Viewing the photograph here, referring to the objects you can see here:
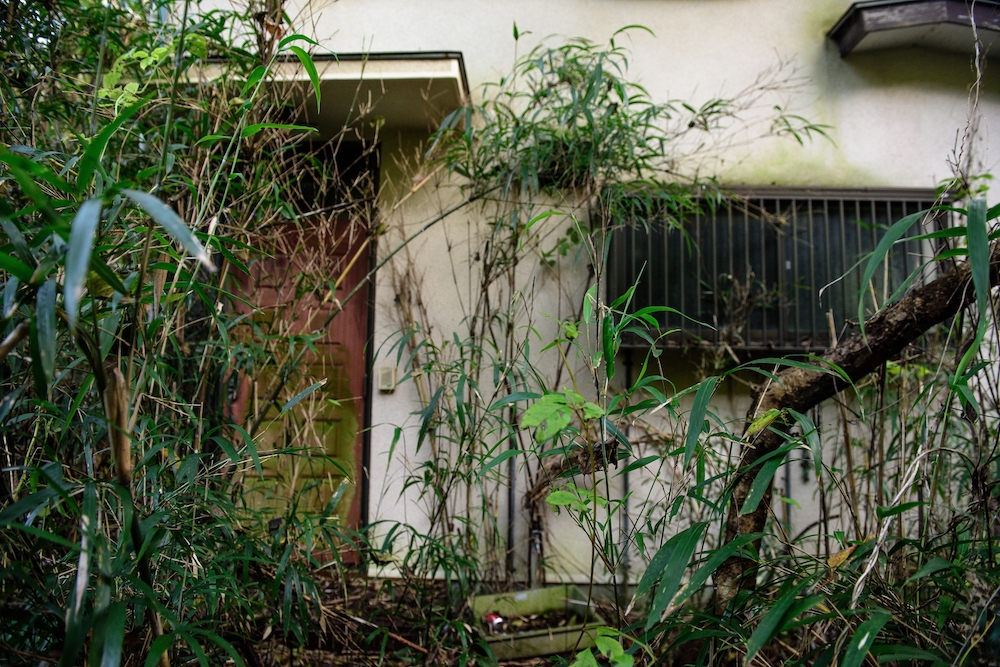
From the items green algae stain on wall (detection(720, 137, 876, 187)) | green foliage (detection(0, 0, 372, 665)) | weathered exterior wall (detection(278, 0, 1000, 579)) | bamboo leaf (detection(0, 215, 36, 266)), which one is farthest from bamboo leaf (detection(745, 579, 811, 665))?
green algae stain on wall (detection(720, 137, 876, 187))

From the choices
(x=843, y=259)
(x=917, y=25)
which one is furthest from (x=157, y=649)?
(x=917, y=25)

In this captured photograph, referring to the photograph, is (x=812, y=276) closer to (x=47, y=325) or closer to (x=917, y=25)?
(x=917, y=25)

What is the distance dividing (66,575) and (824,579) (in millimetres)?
1729

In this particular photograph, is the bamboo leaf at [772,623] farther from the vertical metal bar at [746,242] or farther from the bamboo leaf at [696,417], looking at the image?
the vertical metal bar at [746,242]

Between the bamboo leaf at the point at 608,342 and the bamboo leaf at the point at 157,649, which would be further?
the bamboo leaf at the point at 608,342

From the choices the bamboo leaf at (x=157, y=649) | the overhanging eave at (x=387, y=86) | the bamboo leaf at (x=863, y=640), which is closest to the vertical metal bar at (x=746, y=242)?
the overhanging eave at (x=387, y=86)

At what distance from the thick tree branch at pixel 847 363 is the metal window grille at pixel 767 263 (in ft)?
4.44

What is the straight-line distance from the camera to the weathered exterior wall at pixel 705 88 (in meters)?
3.62

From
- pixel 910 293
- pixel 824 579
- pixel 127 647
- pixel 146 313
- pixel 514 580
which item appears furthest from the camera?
pixel 514 580

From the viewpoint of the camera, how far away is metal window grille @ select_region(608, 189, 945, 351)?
3.39 m

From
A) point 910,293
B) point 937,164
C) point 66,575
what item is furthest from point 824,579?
point 937,164

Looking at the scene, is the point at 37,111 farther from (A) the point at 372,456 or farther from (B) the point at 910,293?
(B) the point at 910,293

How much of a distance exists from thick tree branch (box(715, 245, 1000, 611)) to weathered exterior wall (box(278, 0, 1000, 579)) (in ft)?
5.01

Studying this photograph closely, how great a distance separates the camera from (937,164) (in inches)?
143
